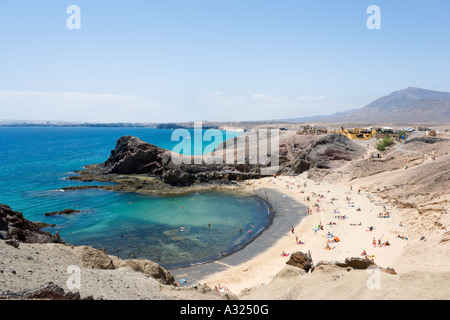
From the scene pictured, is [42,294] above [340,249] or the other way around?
above

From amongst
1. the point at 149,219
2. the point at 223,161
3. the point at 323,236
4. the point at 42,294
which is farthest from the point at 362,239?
the point at 223,161

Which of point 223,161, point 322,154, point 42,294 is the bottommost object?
point 42,294

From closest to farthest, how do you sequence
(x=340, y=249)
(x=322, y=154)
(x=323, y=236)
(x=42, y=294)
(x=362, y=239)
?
1. (x=42, y=294)
2. (x=340, y=249)
3. (x=362, y=239)
4. (x=323, y=236)
5. (x=322, y=154)

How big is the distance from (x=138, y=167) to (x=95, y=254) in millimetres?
42969

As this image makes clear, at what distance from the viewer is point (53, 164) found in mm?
70062

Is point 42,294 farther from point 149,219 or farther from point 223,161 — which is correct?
point 223,161

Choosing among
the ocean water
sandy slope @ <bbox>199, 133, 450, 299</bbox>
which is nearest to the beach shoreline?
sandy slope @ <bbox>199, 133, 450, 299</bbox>

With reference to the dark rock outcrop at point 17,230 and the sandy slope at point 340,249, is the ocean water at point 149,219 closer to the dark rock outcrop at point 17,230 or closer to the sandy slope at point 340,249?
the sandy slope at point 340,249

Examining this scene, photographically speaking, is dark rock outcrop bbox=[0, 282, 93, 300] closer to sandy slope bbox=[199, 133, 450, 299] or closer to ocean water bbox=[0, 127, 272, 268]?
sandy slope bbox=[199, 133, 450, 299]

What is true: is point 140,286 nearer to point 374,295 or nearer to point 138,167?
point 374,295

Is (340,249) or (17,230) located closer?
(17,230)

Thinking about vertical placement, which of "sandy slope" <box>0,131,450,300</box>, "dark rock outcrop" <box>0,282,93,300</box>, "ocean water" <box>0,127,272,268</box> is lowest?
"ocean water" <box>0,127,272,268</box>

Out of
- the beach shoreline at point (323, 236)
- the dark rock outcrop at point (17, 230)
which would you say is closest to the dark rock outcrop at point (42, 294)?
the dark rock outcrop at point (17, 230)
